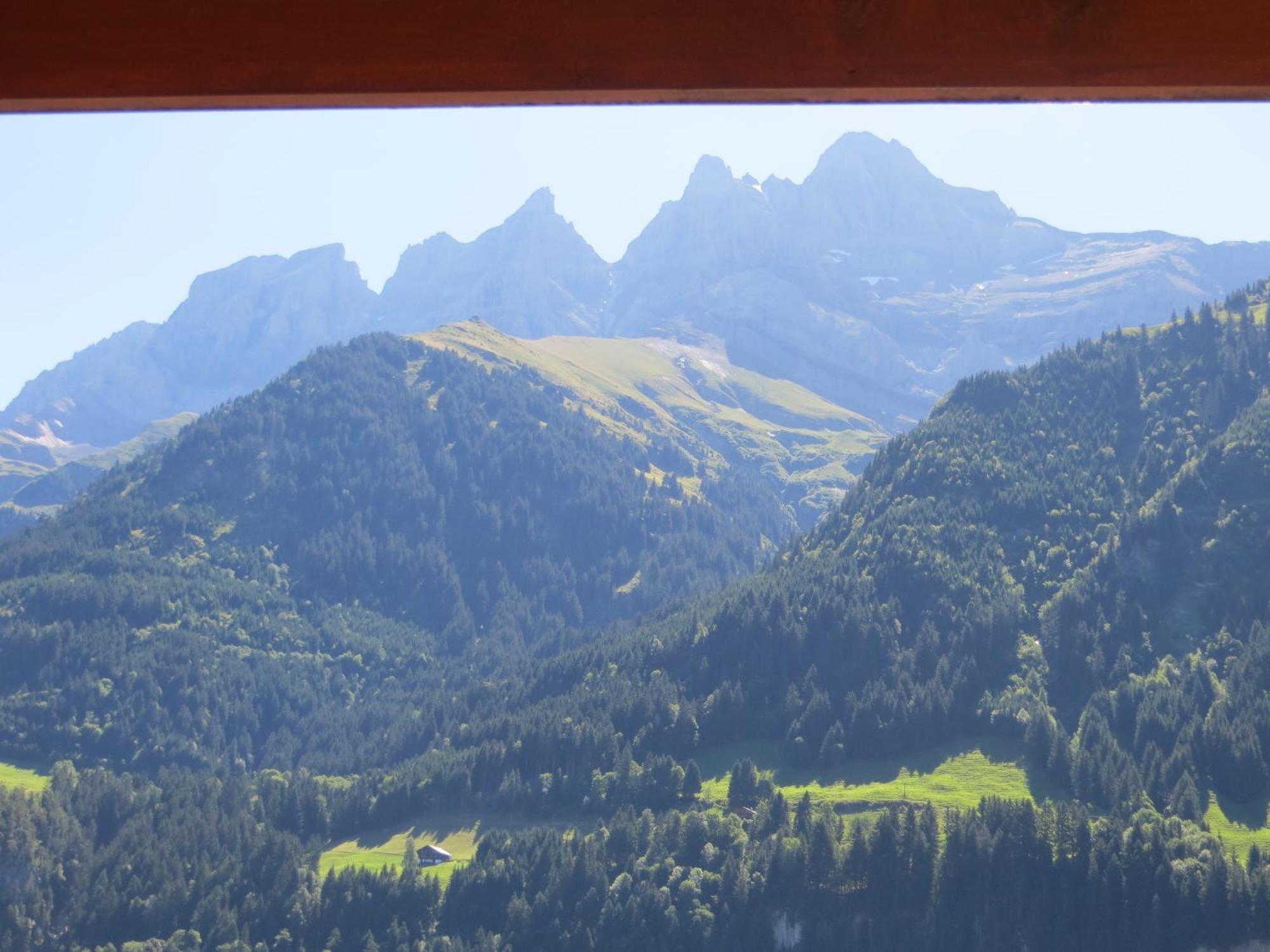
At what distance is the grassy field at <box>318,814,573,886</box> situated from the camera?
135 metres

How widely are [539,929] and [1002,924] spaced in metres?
40.7

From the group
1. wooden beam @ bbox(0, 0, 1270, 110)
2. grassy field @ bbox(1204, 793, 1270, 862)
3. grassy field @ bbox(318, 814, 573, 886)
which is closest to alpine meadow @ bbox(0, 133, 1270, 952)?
grassy field @ bbox(1204, 793, 1270, 862)

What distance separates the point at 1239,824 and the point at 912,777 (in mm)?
32827

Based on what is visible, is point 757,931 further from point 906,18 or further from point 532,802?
point 906,18

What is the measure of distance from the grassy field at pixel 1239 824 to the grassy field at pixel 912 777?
15.6 m

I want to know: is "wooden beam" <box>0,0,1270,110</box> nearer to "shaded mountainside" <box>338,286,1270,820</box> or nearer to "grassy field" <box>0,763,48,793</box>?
"shaded mountainside" <box>338,286,1270,820</box>

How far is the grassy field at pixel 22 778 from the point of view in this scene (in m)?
159

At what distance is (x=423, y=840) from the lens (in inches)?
5571

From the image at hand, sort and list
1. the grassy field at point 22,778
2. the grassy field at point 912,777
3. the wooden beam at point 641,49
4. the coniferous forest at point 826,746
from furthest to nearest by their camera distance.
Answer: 1. the grassy field at point 22,778
2. the grassy field at point 912,777
3. the coniferous forest at point 826,746
4. the wooden beam at point 641,49

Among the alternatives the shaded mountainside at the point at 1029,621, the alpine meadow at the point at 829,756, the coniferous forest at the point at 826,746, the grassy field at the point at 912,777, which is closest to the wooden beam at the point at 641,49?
the alpine meadow at the point at 829,756

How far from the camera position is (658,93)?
2.92 m

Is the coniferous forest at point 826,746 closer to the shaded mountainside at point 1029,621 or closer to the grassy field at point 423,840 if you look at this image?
the shaded mountainside at point 1029,621

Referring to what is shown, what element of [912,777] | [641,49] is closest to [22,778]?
[912,777]

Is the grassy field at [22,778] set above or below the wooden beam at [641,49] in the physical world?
below
